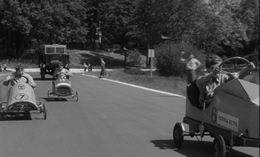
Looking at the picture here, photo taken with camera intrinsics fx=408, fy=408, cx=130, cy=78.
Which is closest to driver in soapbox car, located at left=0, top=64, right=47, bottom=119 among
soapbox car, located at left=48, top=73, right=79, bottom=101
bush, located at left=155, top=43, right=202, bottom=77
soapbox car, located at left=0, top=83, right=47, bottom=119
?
soapbox car, located at left=0, top=83, right=47, bottom=119

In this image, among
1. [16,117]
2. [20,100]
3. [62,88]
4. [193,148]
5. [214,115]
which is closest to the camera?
[214,115]

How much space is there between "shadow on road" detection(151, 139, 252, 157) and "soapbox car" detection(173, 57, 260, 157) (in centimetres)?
49

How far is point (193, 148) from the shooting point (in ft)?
25.8

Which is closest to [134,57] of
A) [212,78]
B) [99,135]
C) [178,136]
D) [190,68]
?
[99,135]

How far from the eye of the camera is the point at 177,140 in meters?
7.80

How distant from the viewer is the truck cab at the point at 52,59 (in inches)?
1335

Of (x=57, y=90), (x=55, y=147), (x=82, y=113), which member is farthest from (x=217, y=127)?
(x=57, y=90)

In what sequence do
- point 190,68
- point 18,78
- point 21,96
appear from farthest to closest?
point 18,78, point 21,96, point 190,68

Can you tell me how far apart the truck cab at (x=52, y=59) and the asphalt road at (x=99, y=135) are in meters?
20.1

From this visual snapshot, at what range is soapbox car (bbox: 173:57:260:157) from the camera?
554 cm

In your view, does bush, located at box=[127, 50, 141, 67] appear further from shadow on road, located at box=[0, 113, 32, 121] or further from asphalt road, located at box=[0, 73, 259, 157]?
shadow on road, located at box=[0, 113, 32, 121]

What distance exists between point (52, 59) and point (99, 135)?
88.1 ft

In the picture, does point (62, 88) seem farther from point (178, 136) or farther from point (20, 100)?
point (178, 136)

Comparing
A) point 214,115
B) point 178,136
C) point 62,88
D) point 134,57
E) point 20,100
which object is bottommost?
point 178,136
